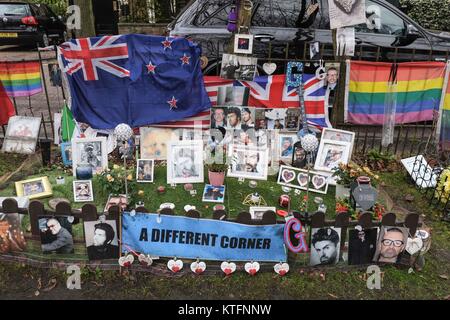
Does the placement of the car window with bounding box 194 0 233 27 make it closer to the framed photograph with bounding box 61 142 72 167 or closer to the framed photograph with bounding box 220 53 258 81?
the framed photograph with bounding box 220 53 258 81

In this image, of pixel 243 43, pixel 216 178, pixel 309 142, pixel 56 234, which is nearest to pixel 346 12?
pixel 243 43

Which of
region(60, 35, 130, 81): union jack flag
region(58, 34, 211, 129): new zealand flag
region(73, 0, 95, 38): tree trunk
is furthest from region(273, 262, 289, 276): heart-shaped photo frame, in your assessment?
region(73, 0, 95, 38): tree trunk

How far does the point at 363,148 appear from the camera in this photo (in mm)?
5867

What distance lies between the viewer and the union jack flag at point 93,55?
5184 mm

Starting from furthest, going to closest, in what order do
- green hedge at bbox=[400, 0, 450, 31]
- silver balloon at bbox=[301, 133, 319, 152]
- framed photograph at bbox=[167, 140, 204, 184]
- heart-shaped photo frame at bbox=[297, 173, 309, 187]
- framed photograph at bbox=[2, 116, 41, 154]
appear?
1. green hedge at bbox=[400, 0, 450, 31]
2. framed photograph at bbox=[2, 116, 41, 154]
3. heart-shaped photo frame at bbox=[297, 173, 309, 187]
4. framed photograph at bbox=[167, 140, 204, 184]
5. silver balloon at bbox=[301, 133, 319, 152]

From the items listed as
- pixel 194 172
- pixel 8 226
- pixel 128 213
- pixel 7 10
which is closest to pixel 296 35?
pixel 194 172

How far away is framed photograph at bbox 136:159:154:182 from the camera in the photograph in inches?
186

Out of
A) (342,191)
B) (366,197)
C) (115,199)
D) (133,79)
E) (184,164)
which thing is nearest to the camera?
(366,197)

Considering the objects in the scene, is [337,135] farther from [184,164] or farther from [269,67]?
[184,164]

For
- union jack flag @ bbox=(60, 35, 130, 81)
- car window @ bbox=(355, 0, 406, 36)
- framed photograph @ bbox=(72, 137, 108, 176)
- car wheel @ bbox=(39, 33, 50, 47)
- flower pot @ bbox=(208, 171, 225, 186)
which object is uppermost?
car window @ bbox=(355, 0, 406, 36)

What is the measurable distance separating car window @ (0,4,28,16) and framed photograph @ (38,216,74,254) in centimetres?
1210

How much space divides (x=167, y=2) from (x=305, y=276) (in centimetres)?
1100

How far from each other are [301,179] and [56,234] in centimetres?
270

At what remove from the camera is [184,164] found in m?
4.69
